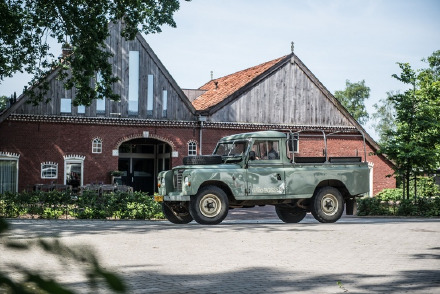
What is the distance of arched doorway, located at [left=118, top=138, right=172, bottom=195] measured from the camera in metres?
32.5

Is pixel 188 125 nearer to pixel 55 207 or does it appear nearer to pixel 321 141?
pixel 321 141

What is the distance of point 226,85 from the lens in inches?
1423

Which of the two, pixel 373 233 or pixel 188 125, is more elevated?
pixel 188 125

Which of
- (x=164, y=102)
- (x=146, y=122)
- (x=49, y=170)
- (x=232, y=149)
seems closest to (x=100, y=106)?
(x=146, y=122)

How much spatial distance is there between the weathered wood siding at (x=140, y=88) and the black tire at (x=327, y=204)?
1530 cm

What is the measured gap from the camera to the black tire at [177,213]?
17.0 meters

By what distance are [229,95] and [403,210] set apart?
12935mm

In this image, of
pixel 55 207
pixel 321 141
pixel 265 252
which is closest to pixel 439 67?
pixel 321 141

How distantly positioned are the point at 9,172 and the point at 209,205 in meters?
15.5

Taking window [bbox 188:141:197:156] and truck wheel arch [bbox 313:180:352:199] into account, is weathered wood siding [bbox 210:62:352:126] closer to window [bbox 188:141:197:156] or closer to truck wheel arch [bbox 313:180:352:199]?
window [bbox 188:141:197:156]

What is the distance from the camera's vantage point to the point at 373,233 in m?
14.4

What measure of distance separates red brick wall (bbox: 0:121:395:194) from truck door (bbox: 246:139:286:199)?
1446cm

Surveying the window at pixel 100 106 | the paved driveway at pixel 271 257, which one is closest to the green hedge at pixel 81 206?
the paved driveway at pixel 271 257

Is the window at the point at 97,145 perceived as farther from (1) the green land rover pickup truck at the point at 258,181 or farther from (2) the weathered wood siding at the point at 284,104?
(1) the green land rover pickup truck at the point at 258,181
